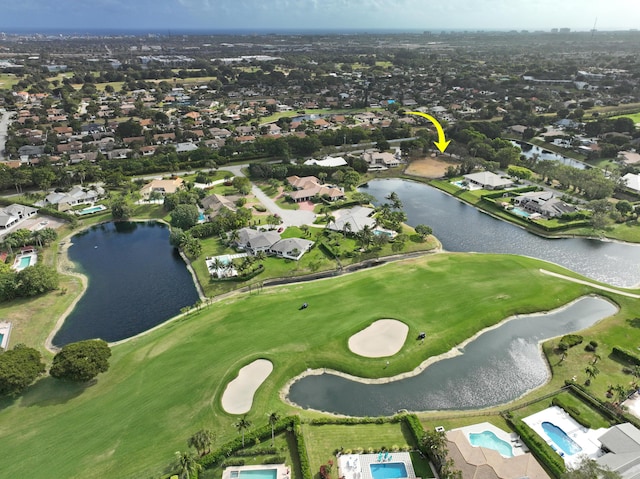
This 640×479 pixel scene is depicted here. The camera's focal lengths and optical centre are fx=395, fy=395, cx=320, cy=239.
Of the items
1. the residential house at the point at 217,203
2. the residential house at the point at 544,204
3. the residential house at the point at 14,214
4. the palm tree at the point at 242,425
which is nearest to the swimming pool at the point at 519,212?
the residential house at the point at 544,204

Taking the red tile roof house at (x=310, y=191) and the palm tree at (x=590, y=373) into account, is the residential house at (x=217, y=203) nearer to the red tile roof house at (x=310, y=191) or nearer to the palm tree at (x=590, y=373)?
the red tile roof house at (x=310, y=191)

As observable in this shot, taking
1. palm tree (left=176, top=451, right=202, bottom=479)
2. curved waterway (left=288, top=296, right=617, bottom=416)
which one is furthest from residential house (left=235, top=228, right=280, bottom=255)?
palm tree (left=176, top=451, right=202, bottom=479)

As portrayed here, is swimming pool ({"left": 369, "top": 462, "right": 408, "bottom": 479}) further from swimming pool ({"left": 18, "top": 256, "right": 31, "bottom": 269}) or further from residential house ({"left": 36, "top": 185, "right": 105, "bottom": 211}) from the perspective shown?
residential house ({"left": 36, "top": 185, "right": 105, "bottom": 211})

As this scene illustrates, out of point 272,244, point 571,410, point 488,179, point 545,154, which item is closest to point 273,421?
point 571,410

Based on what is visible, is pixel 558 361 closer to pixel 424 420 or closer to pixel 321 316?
pixel 424 420

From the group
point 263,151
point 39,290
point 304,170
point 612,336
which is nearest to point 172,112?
point 263,151

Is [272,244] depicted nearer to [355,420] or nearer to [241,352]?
[241,352]
